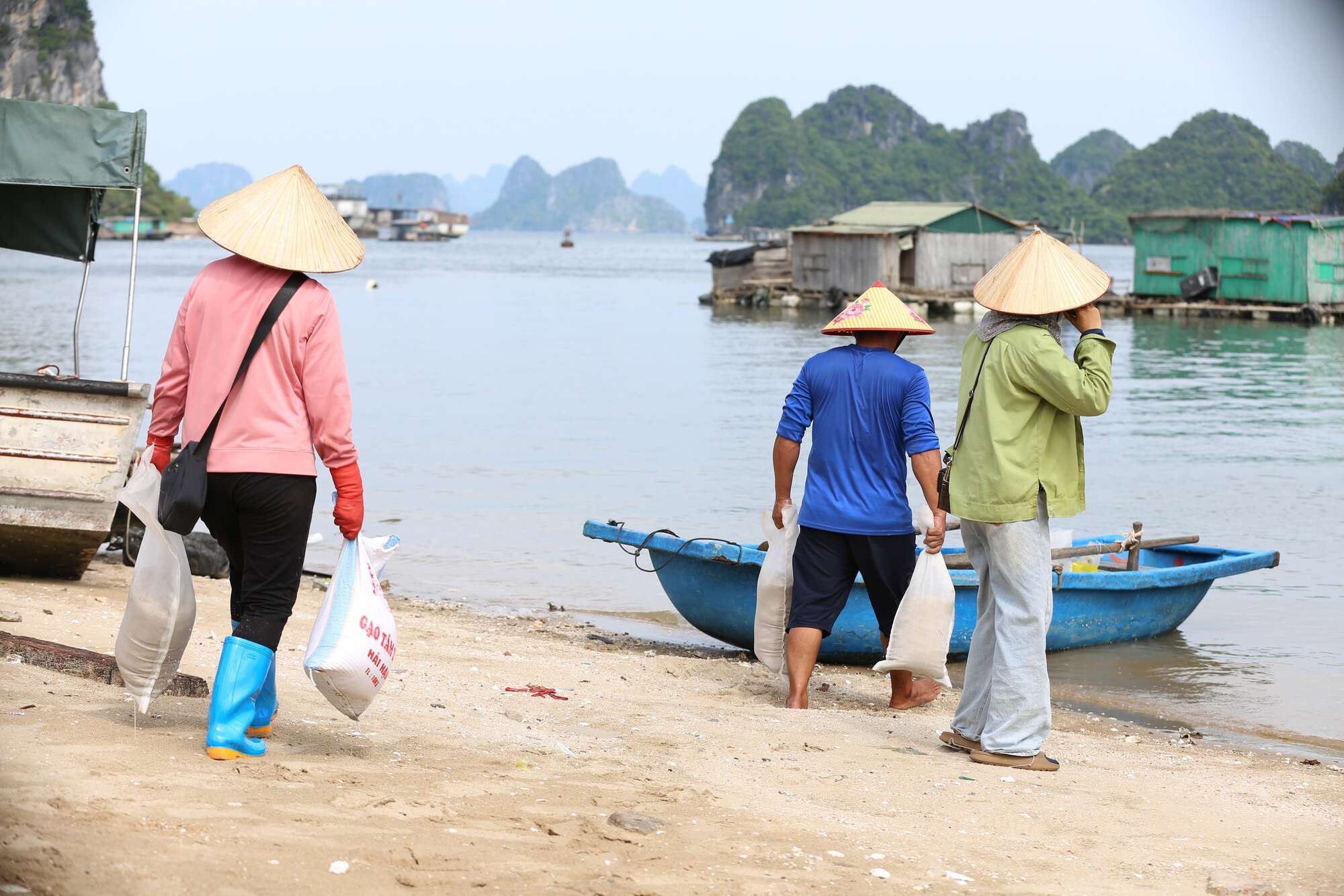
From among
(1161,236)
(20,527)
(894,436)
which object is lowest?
(20,527)

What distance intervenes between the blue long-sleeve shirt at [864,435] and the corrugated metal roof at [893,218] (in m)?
39.4

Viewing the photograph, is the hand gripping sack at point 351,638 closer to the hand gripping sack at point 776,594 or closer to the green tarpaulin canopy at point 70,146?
the hand gripping sack at point 776,594

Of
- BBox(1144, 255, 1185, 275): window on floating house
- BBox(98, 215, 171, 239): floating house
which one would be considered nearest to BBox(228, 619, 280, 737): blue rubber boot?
BBox(1144, 255, 1185, 275): window on floating house

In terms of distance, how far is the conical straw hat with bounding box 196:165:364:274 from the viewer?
4367 millimetres

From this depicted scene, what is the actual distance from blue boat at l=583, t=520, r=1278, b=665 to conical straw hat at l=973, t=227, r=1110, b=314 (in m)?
2.67

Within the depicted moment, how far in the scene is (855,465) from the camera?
19.7ft

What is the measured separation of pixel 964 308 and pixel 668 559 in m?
38.5

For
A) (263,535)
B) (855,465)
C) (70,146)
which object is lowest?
(263,535)

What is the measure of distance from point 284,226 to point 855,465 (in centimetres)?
267

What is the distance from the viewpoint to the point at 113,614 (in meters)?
7.34

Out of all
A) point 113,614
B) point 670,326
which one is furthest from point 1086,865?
point 670,326

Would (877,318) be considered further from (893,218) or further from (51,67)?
(51,67)

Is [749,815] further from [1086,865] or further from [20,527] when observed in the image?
[20,527]

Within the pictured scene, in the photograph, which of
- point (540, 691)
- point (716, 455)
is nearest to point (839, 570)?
point (540, 691)
